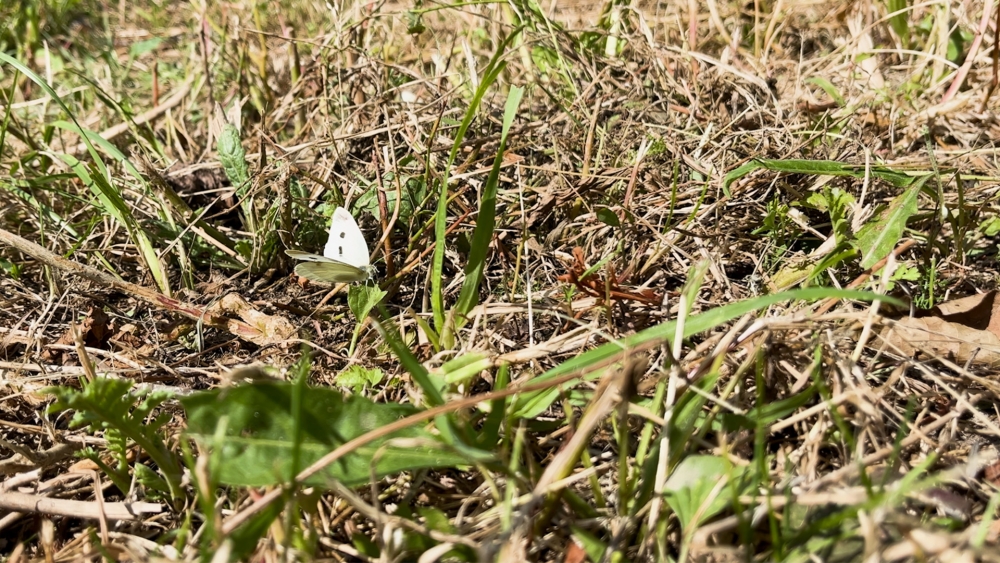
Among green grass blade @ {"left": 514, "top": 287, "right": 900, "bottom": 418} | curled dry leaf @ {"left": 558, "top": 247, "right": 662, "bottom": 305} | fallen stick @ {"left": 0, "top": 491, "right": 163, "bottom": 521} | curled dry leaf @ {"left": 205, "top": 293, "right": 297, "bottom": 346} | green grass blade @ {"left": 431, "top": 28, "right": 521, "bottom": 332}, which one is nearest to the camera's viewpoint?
green grass blade @ {"left": 514, "top": 287, "right": 900, "bottom": 418}

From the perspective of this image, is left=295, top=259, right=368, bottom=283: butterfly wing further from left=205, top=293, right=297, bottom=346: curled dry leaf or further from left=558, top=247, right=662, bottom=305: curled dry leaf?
left=558, top=247, right=662, bottom=305: curled dry leaf

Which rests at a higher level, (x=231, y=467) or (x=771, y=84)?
(x=771, y=84)

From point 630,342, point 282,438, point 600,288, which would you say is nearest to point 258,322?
point 282,438

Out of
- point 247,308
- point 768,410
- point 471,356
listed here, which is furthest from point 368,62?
point 768,410

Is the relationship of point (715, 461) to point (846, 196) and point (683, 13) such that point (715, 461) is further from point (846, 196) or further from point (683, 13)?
point (683, 13)

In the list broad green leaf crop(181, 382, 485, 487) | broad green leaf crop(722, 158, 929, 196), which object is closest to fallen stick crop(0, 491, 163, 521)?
broad green leaf crop(181, 382, 485, 487)

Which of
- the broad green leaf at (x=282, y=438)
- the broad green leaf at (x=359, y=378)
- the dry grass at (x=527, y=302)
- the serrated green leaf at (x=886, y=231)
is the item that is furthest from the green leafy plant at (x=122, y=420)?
the serrated green leaf at (x=886, y=231)
